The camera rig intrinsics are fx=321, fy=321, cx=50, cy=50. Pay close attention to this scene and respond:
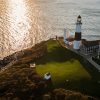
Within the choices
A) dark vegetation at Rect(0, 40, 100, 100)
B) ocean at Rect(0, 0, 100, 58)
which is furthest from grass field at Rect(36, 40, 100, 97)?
ocean at Rect(0, 0, 100, 58)

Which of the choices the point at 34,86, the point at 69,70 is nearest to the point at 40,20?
the point at 69,70

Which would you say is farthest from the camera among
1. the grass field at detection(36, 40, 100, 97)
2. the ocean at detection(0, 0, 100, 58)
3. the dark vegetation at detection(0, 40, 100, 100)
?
the ocean at detection(0, 0, 100, 58)

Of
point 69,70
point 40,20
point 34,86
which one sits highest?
point 40,20

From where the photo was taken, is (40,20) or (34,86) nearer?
(34,86)

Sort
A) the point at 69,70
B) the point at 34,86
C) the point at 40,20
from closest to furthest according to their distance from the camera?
the point at 34,86 → the point at 69,70 → the point at 40,20

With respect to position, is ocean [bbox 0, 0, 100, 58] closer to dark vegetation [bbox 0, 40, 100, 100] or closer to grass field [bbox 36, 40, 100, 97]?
grass field [bbox 36, 40, 100, 97]

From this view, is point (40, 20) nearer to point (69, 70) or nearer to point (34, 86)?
point (69, 70)
